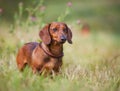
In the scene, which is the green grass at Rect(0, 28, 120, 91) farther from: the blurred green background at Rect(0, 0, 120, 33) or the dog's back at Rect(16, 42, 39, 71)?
the blurred green background at Rect(0, 0, 120, 33)

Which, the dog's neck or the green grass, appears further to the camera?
the dog's neck

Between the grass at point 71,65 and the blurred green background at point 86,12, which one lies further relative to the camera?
the blurred green background at point 86,12

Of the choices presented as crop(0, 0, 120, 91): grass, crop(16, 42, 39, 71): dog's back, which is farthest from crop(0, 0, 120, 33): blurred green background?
crop(16, 42, 39, 71): dog's back

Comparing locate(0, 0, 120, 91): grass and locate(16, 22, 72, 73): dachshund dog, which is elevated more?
locate(16, 22, 72, 73): dachshund dog

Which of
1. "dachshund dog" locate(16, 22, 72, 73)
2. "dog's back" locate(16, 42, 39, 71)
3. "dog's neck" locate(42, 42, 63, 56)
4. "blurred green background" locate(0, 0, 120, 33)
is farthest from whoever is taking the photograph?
"blurred green background" locate(0, 0, 120, 33)

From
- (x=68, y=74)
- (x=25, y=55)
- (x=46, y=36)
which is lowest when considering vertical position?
(x=68, y=74)

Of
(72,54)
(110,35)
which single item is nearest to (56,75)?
(72,54)

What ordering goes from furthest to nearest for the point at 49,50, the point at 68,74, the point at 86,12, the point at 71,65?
the point at 86,12, the point at 71,65, the point at 68,74, the point at 49,50

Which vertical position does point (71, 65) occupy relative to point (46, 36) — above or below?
below

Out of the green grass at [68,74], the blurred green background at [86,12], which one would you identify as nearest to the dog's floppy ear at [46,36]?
the green grass at [68,74]

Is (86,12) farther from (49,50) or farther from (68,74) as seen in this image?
(49,50)

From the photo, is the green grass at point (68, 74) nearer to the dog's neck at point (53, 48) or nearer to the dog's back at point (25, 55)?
the dog's back at point (25, 55)

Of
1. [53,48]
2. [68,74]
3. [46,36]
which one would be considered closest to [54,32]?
[46,36]

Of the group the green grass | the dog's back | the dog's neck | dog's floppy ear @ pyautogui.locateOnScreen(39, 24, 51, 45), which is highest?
dog's floppy ear @ pyautogui.locateOnScreen(39, 24, 51, 45)
